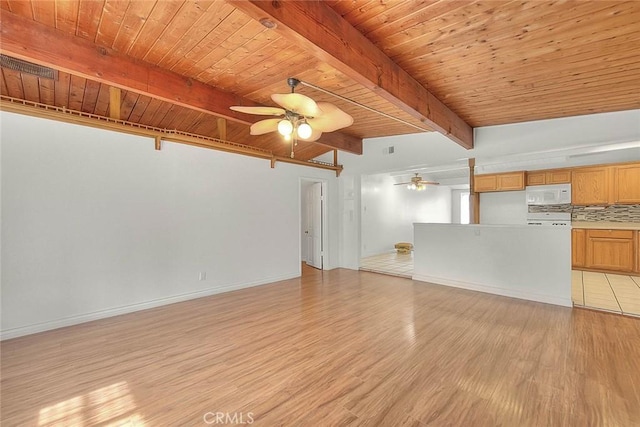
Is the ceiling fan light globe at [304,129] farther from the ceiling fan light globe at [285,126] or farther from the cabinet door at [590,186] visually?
the cabinet door at [590,186]

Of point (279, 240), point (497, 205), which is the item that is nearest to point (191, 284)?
point (279, 240)

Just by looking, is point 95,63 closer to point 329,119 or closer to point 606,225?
point 329,119

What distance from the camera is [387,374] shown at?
226 centimetres

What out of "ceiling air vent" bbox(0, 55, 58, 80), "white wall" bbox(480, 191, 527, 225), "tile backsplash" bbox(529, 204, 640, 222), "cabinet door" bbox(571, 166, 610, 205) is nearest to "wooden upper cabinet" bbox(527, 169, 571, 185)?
"cabinet door" bbox(571, 166, 610, 205)

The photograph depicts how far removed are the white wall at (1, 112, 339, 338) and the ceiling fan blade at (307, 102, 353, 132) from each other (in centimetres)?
237

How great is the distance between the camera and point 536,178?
6574 mm

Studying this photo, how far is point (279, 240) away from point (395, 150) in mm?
3086

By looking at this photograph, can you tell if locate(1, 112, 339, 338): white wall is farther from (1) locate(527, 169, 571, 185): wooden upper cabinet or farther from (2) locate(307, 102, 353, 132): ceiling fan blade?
(1) locate(527, 169, 571, 185): wooden upper cabinet

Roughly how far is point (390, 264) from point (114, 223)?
18.7 feet

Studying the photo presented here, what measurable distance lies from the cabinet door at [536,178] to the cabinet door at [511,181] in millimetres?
194

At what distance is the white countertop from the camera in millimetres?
5281

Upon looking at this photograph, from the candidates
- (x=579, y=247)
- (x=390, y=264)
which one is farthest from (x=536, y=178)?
(x=390, y=264)

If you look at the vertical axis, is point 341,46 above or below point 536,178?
above

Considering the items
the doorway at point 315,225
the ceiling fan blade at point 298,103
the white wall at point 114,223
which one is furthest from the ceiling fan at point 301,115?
the doorway at point 315,225
